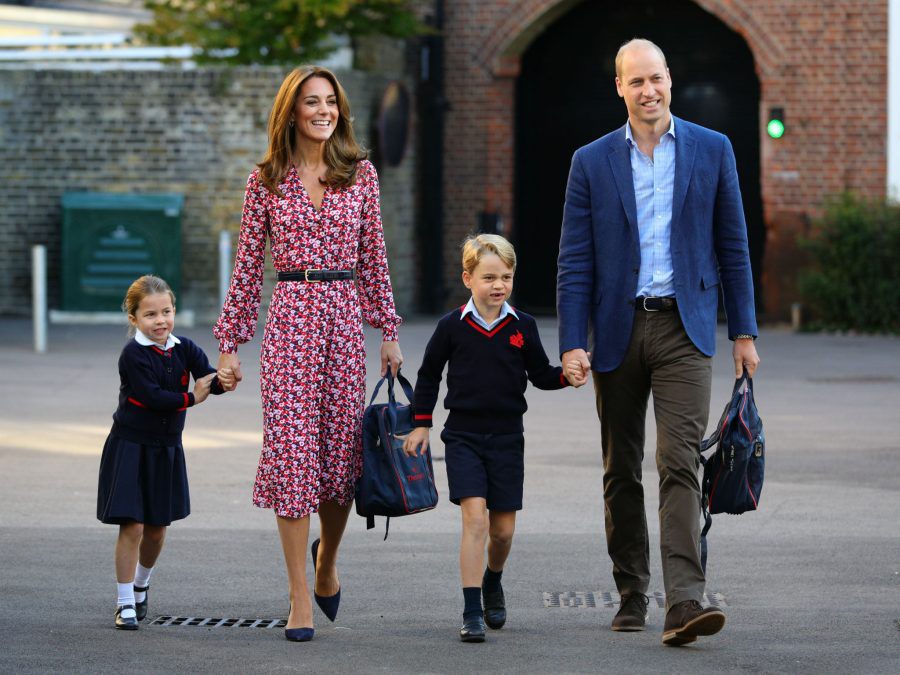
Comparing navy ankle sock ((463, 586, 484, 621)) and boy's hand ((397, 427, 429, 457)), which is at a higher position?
boy's hand ((397, 427, 429, 457))

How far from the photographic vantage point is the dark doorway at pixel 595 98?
806 inches

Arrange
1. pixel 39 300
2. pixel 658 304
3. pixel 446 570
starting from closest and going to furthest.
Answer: pixel 658 304 < pixel 446 570 < pixel 39 300

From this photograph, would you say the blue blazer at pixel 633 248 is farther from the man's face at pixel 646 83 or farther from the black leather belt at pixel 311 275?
the black leather belt at pixel 311 275

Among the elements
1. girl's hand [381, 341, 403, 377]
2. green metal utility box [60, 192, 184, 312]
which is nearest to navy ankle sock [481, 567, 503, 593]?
girl's hand [381, 341, 403, 377]

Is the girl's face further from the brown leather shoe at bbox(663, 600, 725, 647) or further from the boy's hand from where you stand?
the brown leather shoe at bbox(663, 600, 725, 647)

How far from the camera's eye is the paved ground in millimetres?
5449

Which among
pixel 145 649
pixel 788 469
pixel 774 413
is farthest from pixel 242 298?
pixel 774 413

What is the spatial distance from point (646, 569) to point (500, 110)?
15364 mm

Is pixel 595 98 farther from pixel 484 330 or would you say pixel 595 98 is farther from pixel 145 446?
pixel 145 446

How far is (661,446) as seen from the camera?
225 inches

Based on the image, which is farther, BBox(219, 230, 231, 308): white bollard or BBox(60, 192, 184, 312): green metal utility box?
BBox(60, 192, 184, 312): green metal utility box

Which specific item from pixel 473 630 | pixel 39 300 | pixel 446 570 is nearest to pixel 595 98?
pixel 39 300

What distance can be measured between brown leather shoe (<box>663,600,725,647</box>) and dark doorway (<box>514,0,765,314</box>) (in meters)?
15.2

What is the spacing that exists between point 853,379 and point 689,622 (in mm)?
9239
